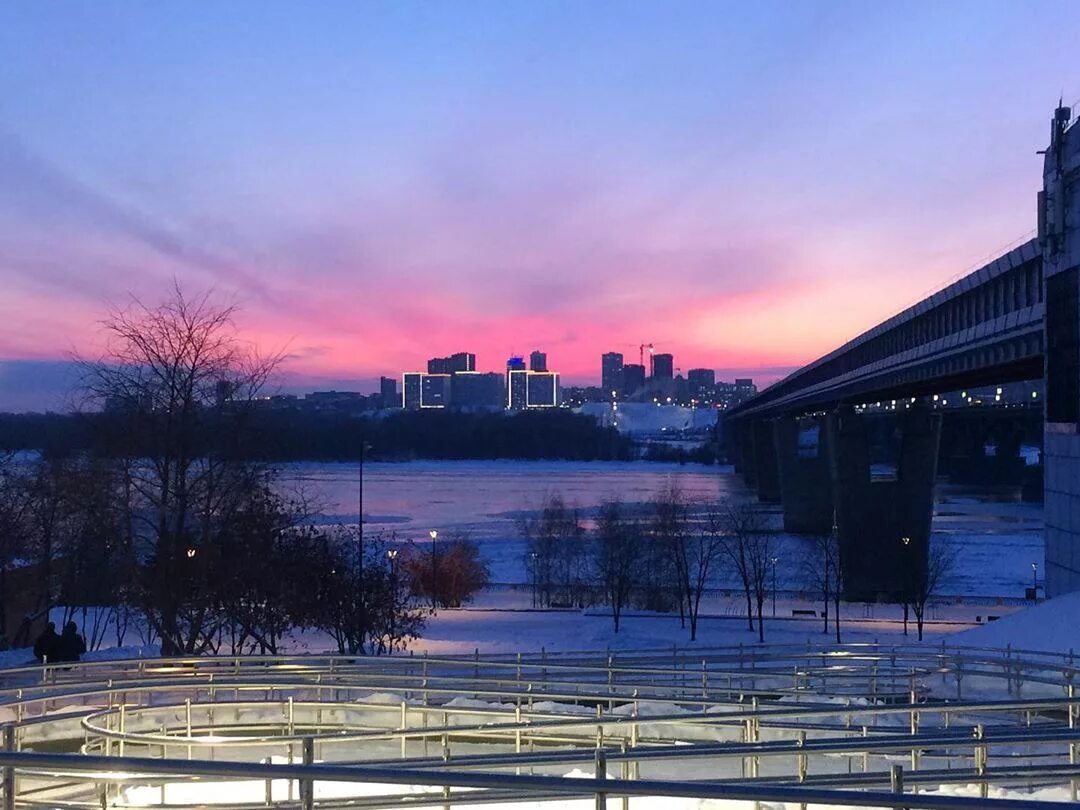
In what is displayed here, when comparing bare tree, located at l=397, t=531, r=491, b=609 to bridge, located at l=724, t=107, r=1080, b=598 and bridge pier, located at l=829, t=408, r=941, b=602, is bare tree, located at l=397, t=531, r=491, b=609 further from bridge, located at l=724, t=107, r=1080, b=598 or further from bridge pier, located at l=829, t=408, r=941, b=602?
bridge, located at l=724, t=107, r=1080, b=598

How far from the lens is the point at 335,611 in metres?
25.1

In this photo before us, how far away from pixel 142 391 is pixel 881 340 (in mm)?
29746

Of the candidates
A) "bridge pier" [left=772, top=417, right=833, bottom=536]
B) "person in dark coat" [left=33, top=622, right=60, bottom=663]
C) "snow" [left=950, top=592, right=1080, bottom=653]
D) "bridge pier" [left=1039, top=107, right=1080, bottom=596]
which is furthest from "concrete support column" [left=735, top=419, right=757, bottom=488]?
"person in dark coat" [left=33, top=622, right=60, bottom=663]

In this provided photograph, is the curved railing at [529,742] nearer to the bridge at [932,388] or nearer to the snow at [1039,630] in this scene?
the snow at [1039,630]

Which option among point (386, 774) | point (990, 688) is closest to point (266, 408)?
point (990, 688)

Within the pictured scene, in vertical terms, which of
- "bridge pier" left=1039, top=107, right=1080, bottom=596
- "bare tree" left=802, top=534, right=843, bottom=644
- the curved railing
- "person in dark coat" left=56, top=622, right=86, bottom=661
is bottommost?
"bare tree" left=802, top=534, right=843, bottom=644

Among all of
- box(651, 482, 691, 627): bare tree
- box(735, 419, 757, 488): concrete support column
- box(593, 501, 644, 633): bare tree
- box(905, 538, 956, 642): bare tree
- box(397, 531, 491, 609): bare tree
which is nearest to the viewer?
box(905, 538, 956, 642): bare tree

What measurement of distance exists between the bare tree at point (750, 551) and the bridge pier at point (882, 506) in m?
3.59

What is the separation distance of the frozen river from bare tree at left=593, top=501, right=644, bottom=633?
12.3ft

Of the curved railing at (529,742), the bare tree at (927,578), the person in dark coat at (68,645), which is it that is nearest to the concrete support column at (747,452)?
the bare tree at (927,578)

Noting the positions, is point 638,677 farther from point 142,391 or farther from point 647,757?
point 647,757

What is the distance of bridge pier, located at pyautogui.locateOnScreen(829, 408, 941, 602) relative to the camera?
40.1 m

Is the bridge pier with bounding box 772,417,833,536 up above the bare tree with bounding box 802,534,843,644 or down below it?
above

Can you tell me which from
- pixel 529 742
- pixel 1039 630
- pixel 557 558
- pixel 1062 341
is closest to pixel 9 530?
pixel 557 558
